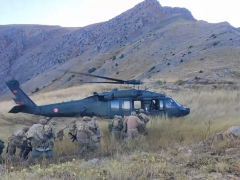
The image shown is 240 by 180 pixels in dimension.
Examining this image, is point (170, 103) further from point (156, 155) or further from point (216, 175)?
point (216, 175)

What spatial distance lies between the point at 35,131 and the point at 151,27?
74.5m

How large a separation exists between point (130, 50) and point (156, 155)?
56407 millimetres

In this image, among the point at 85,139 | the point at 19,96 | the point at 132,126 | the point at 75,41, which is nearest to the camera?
the point at 85,139

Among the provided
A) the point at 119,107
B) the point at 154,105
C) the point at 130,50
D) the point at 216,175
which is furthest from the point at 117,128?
the point at 130,50

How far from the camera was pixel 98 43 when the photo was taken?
87.0 metres

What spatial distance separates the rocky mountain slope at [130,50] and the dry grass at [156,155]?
16192mm

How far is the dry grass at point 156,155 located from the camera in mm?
6566

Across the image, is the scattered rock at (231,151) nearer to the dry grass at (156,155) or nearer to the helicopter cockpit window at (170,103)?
the dry grass at (156,155)

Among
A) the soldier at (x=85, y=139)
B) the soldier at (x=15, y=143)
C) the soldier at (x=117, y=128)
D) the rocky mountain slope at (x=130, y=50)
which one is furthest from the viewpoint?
Answer: the rocky mountain slope at (x=130, y=50)

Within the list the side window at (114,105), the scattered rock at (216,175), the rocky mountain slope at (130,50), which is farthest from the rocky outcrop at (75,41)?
the scattered rock at (216,175)

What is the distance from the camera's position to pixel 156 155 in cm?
842

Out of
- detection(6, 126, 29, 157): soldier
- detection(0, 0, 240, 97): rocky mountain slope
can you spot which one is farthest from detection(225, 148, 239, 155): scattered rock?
detection(0, 0, 240, 97): rocky mountain slope

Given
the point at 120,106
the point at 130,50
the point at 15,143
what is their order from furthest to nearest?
the point at 130,50, the point at 120,106, the point at 15,143

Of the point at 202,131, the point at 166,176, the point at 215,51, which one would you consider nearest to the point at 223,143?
the point at 202,131
